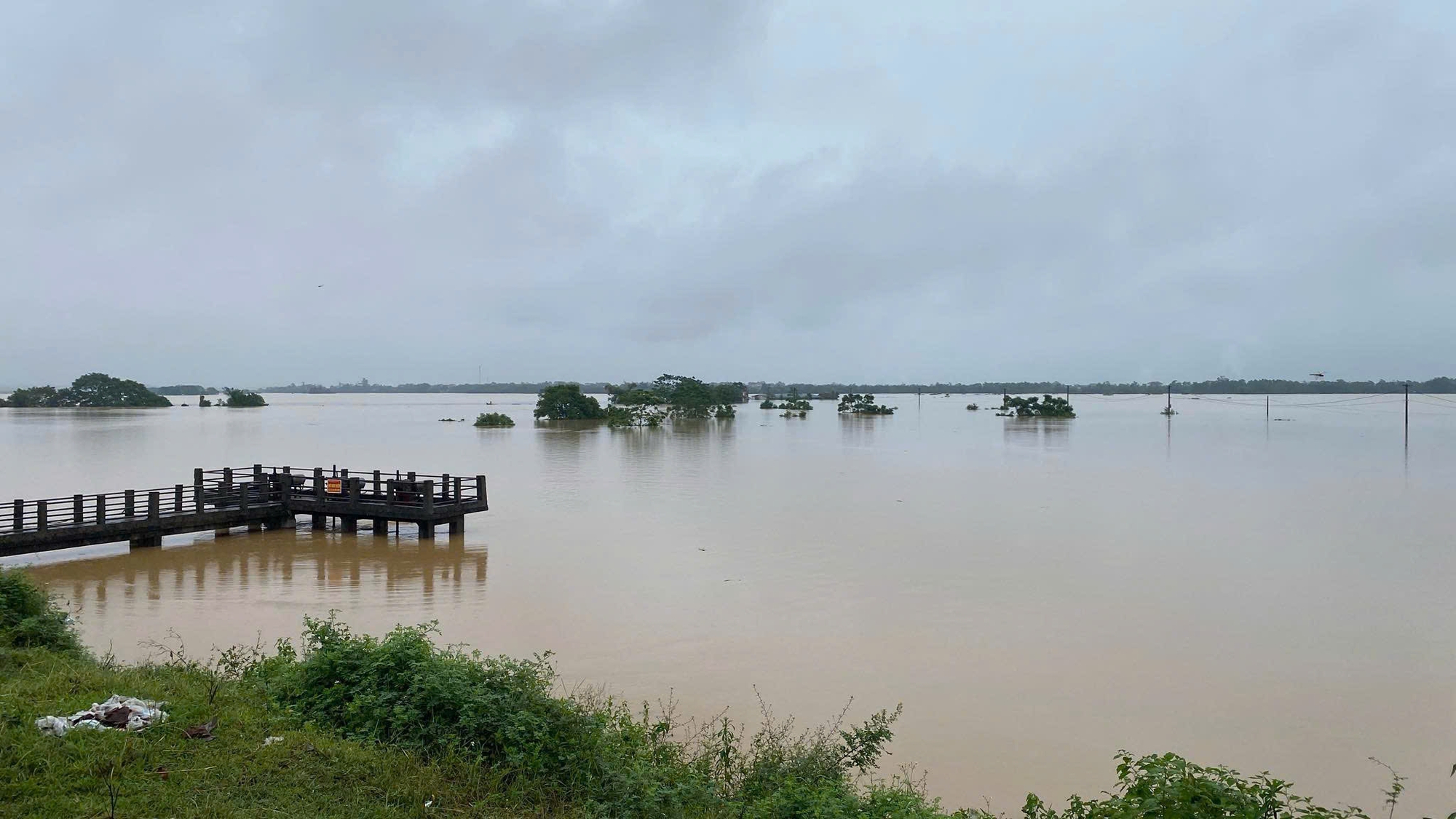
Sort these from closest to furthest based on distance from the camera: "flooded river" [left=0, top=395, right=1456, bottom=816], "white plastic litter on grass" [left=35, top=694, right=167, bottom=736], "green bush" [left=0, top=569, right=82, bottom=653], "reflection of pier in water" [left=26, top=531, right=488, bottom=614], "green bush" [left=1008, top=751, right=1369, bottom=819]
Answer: "green bush" [left=1008, top=751, right=1369, bottom=819] < "white plastic litter on grass" [left=35, top=694, right=167, bottom=736] < "green bush" [left=0, top=569, right=82, bottom=653] < "flooded river" [left=0, top=395, right=1456, bottom=816] < "reflection of pier in water" [left=26, top=531, right=488, bottom=614]

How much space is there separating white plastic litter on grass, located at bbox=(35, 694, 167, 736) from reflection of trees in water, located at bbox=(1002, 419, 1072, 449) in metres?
47.4

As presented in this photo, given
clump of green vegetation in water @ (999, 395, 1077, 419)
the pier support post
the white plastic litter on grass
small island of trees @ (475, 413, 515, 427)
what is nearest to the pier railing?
the pier support post

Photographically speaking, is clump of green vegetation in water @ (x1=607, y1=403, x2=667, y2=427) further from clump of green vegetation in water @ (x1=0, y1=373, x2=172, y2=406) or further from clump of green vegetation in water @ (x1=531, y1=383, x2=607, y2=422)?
clump of green vegetation in water @ (x1=0, y1=373, x2=172, y2=406)

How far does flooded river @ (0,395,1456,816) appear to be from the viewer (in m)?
9.38

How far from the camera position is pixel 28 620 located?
811 centimetres

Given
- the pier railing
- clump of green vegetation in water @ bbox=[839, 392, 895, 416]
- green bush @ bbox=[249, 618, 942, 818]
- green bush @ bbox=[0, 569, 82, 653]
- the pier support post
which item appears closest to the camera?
green bush @ bbox=[249, 618, 942, 818]

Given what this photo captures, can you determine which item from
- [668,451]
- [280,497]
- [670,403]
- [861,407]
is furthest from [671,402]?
[280,497]

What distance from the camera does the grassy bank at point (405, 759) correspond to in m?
4.90

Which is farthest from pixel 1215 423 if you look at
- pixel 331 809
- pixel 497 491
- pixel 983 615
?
pixel 331 809

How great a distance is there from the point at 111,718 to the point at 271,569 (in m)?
11.7

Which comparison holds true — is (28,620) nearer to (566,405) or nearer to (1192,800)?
(1192,800)

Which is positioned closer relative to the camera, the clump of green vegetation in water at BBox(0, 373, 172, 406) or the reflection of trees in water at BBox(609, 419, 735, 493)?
the reflection of trees in water at BBox(609, 419, 735, 493)

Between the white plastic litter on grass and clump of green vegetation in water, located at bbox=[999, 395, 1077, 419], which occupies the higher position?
clump of green vegetation in water, located at bbox=[999, 395, 1077, 419]

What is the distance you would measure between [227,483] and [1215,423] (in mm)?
77490
